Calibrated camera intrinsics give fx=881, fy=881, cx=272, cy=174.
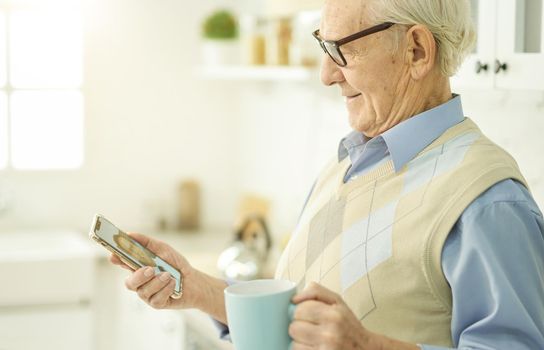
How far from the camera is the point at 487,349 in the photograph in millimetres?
1086

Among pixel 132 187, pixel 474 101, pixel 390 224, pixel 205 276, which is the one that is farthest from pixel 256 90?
pixel 390 224

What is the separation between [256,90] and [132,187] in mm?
732

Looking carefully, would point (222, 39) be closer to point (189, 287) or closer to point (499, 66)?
point (499, 66)

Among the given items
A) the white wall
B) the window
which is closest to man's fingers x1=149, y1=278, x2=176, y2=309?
the white wall

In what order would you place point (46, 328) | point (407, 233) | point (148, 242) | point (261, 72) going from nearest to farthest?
point (407, 233) < point (148, 242) < point (261, 72) < point (46, 328)

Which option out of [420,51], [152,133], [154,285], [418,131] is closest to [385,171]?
[418,131]

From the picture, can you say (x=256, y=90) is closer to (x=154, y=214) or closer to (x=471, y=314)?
(x=154, y=214)

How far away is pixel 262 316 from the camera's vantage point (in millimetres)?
1047

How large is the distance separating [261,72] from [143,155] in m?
1.06

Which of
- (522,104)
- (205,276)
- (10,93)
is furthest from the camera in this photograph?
(10,93)

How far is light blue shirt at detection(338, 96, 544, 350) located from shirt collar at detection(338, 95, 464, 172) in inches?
6.8

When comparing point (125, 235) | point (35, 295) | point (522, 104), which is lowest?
point (35, 295)

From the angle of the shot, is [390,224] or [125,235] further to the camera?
[125,235]

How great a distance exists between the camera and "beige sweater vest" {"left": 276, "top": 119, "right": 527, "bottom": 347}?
1187 mm
